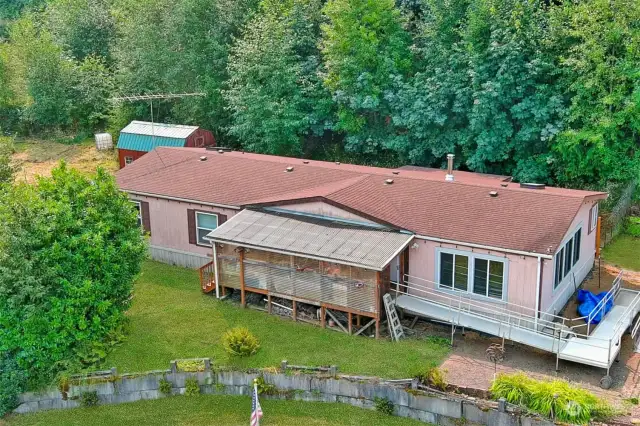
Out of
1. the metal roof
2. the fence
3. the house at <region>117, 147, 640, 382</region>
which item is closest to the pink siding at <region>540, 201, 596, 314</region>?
the house at <region>117, 147, 640, 382</region>

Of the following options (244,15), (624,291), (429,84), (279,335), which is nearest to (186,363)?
(279,335)

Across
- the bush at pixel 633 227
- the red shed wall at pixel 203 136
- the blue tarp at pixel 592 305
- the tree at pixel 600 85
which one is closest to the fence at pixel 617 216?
the bush at pixel 633 227

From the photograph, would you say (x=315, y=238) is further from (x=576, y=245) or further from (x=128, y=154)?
(x=128, y=154)

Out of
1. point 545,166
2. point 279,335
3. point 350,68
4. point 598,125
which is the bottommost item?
point 279,335

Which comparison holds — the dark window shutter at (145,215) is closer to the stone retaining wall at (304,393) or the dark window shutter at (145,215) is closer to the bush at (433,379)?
the stone retaining wall at (304,393)

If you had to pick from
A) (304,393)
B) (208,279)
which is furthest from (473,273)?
(208,279)

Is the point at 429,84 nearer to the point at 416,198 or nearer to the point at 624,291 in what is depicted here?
the point at 416,198
